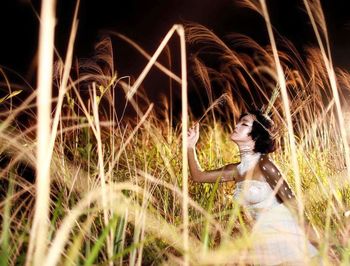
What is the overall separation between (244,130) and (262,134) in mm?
118

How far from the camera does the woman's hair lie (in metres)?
3.28

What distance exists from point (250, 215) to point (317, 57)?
1312 mm

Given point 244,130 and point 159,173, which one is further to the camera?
point 159,173

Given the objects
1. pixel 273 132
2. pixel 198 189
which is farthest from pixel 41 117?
pixel 198 189

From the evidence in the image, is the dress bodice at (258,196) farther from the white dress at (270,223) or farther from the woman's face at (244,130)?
the woman's face at (244,130)

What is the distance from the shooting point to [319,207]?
3.41 metres

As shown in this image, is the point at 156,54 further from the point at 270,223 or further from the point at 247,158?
the point at 247,158

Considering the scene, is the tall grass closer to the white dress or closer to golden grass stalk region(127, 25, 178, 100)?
the white dress

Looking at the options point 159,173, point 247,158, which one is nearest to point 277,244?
point 247,158

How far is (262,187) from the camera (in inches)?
123

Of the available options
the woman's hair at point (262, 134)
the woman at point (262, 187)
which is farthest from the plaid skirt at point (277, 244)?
the woman's hair at point (262, 134)

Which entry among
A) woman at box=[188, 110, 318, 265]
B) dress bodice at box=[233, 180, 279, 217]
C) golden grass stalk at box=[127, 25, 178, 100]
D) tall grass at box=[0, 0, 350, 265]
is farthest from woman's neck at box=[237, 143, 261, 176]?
golden grass stalk at box=[127, 25, 178, 100]

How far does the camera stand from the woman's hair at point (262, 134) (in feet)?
10.8

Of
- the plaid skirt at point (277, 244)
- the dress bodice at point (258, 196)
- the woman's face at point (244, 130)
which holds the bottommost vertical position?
the plaid skirt at point (277, 244)
